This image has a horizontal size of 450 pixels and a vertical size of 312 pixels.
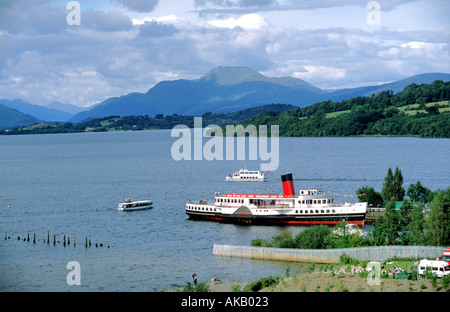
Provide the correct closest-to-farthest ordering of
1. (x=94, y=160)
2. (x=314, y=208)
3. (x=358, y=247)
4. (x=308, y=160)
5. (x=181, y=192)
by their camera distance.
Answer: (x=358, y=247) → (x=314, y=208) → (x=181, y=192) → (x=308, y=160) → (x=94, y=160)

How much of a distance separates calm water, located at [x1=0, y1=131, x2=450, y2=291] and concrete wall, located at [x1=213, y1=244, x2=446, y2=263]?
896 millimetres

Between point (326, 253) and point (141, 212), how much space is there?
38769 millimetres

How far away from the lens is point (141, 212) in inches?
3132

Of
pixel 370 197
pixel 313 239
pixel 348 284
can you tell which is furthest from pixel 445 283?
pixel 370 197

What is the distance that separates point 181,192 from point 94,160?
7879 centimetres

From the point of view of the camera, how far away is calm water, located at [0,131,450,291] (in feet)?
155

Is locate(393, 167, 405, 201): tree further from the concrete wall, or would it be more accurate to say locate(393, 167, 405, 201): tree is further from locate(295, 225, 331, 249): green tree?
the concrete wall

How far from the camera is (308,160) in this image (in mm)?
146875

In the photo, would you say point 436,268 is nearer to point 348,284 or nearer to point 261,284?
point 348,284

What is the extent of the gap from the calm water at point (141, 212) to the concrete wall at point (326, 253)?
90 cm

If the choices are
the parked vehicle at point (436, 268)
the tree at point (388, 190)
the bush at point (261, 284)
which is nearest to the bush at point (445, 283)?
the parked vehicle at point (436, 268)

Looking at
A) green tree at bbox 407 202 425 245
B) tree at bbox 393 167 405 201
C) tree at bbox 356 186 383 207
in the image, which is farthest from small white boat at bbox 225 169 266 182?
green tree at bbox 407 202 425 245
